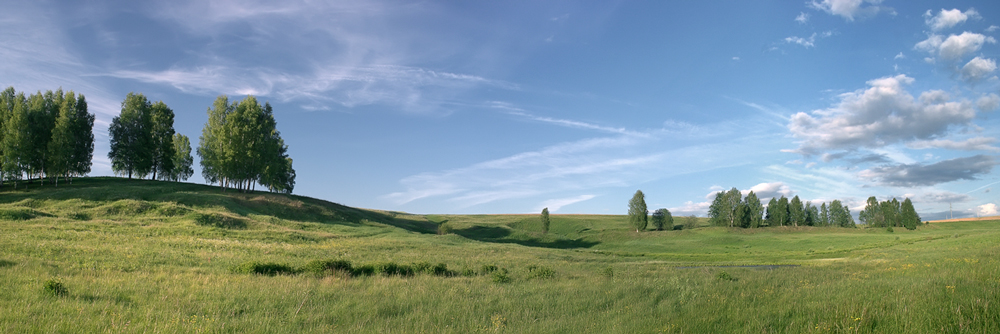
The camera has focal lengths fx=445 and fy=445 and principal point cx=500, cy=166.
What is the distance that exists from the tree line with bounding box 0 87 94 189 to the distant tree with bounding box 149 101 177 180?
7.67 metres

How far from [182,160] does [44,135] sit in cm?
2779

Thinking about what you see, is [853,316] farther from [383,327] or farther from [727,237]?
[727,237]

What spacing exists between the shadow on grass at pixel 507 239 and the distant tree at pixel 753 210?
46.3 meters

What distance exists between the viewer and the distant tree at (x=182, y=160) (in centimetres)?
7906

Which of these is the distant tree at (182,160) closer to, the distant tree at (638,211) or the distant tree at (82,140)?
the distant tree at (82,140)

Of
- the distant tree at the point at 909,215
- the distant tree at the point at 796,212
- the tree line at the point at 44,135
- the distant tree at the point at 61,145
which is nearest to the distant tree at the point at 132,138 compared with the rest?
the tree line at the point at 44,135

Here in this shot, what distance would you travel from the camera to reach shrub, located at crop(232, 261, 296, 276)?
1633 centimetres

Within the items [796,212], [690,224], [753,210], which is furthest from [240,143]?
[796,212]

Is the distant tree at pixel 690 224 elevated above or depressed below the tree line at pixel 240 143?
below

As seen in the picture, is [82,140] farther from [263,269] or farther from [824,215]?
[824,215]

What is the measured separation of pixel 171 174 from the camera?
78188 mm

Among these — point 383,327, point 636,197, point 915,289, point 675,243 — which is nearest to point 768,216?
point 636,197

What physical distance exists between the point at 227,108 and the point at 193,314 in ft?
236

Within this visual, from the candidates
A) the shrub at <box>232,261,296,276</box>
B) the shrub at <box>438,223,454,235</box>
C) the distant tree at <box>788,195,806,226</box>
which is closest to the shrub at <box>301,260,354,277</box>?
the shrub at <box>232,261,296,276</box>
